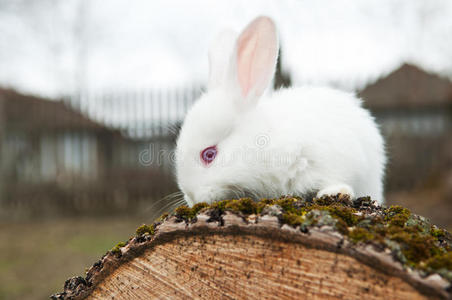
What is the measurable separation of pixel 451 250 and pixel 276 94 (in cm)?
155

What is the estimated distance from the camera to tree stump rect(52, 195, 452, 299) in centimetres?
110

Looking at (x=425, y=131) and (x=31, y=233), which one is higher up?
(x=425, y=131)

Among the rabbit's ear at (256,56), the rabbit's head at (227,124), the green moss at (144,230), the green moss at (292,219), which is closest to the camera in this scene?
the green moss at (292,219)

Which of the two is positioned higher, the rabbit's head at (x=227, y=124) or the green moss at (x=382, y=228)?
the rabbit's head at (x=227, y=124)

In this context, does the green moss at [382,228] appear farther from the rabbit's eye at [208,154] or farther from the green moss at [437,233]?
the rabbit's eye at [208,154]

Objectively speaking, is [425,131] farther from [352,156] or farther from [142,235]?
[142,235]

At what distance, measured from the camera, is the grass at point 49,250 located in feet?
16.6

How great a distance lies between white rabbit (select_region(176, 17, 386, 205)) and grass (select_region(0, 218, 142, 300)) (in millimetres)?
3521

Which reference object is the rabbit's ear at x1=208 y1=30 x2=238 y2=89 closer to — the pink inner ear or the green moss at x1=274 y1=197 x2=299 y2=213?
the pink inner ear

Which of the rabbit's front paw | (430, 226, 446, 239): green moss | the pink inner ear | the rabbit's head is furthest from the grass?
(430, 226, 446, 239): green moss

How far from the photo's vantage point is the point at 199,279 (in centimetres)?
137

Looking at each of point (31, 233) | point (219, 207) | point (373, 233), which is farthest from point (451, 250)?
point (31, 233)

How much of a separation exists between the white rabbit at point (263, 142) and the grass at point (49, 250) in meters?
3.52

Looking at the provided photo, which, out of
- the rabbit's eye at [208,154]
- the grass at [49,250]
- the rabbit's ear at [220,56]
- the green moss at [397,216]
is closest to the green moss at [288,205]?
the green moss at [397,216]
